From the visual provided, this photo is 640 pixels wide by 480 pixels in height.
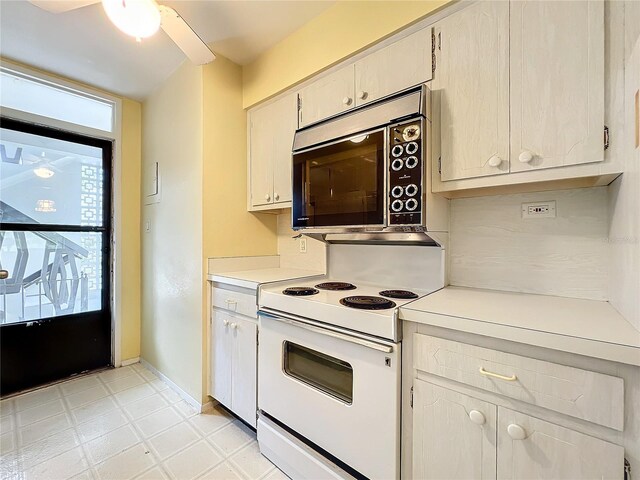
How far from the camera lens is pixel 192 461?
155cm

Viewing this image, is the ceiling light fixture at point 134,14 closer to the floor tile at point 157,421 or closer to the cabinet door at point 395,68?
the cabinet door at point 395,68

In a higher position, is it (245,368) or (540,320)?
(540,320)

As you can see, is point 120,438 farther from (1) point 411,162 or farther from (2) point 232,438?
(1) point 411,162

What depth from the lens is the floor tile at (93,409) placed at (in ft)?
6.28

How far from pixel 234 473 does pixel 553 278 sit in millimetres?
1823

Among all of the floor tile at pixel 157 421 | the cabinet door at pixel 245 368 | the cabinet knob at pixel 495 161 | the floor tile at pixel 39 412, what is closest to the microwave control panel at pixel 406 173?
the cabinet knob at pixel 495 161

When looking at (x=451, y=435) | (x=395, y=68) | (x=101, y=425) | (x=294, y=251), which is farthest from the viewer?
(x=294, y=251)

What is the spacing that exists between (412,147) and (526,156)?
0.42 m

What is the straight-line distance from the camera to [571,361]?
769 millimetres

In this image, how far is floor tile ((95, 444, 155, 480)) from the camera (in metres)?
1.45

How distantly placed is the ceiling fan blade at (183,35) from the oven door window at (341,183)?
76 cm

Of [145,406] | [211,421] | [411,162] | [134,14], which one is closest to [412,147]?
[411,162]

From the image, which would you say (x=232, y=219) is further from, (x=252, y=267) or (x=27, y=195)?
(x=27, y=195)

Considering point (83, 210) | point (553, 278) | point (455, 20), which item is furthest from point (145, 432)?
point (455, 20)
